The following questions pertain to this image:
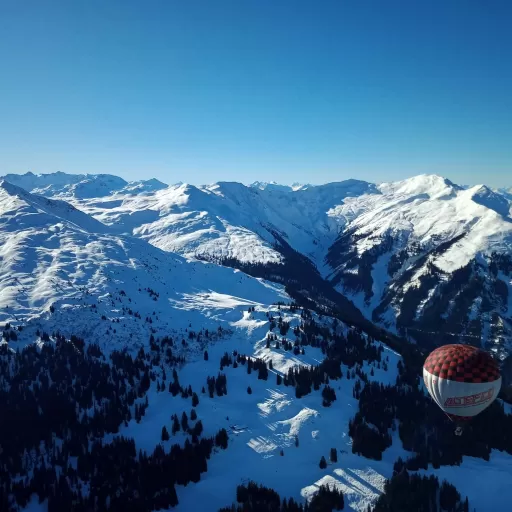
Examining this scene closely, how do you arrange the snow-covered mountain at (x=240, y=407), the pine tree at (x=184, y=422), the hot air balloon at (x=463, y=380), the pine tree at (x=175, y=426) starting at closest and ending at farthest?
the hot air balloon at (x=463, y=380), the snow-covered mountain at (x=240, y=407), the pine tree at (x=175, y=426), the pine tree at (x=184, y=422)

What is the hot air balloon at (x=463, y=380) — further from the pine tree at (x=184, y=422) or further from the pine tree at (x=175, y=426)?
the pine tree at (x=175, y=426)

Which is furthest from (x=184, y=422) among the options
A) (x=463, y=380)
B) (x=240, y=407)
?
(x=463, y=380)

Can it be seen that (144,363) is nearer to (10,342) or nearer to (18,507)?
(10,342)

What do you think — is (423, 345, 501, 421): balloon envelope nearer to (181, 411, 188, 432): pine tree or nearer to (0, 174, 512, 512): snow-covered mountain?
(0, 174, 512, 512): snow-covered mountain

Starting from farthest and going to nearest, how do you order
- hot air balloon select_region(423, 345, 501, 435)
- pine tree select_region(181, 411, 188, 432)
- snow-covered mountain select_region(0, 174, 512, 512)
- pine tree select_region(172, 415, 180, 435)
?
1. pine tree select_region(181, 411, 188, 432)
2. pine tree select_region(172, 415, 180, 435)
3. snow-covered mountain select_region(0, 174, 512, 512)
4. hot air balloon select_region(423, 345, 501, 435)

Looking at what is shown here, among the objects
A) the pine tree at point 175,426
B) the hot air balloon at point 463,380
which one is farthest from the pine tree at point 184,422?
the hot air balloon at point 463,380

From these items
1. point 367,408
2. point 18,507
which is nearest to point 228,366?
point 367,408

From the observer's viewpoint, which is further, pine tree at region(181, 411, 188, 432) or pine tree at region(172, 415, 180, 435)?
pine tree at region(181, 411, 188, 432)

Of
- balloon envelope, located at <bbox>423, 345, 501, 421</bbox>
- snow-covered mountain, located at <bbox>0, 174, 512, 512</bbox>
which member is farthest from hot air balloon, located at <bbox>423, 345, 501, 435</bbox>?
snow-covered mountain, located at <bbox>0, 174, 512, 512</bbox>

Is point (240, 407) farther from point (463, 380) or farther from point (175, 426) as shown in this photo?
point (463, 380)
